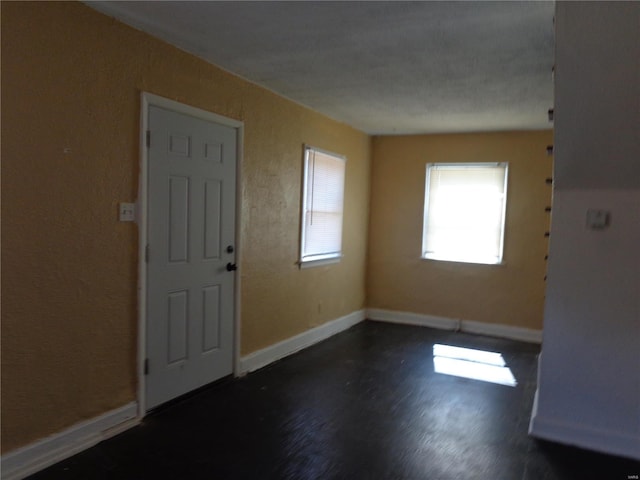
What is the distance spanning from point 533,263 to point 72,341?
179 inches

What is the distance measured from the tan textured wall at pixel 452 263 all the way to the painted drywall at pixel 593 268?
2529 mm

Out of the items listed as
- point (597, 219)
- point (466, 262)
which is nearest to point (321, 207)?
point (466, 262)

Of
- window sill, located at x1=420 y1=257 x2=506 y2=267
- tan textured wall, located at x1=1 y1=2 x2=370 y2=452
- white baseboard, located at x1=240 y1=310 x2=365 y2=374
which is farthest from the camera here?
window sill, located at x1=420 y1=257 x2=506 y2=267

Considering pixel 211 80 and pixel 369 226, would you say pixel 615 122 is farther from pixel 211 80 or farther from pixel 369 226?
pixel 369 226

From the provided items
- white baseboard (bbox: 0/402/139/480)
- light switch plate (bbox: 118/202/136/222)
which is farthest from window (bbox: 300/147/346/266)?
white baseboard (bbox: 0/402/139/480)

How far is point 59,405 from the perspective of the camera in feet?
7.89

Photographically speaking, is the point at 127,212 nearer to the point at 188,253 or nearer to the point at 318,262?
the point at 188,253

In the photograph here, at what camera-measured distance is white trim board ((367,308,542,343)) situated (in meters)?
5.16

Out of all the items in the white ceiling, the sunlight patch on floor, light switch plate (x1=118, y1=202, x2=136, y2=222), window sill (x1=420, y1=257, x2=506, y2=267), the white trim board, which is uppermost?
the white ceiling

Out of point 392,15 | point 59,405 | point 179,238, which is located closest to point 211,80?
point 179,238

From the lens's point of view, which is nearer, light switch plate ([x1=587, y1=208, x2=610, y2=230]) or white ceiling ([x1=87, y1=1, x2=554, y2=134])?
white ceiling ([x1=87, y1=1, x2=554, y2=134])

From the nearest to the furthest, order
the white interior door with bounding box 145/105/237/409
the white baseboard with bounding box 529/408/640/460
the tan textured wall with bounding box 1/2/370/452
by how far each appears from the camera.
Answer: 1. the tan textured wall with bounding box 1/2/370/452
2. the white baseboard with bounding box 529/408/640/460
3. the white interior door with bounding box 145/105/237/409

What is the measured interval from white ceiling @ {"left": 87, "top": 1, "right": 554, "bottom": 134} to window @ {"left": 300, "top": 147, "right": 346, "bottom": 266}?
0.66 metres

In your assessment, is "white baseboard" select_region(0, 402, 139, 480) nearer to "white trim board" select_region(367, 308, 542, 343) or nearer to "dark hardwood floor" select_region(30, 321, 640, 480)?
"dark hardwood floor" select_region(30, 321, 640, 480)
